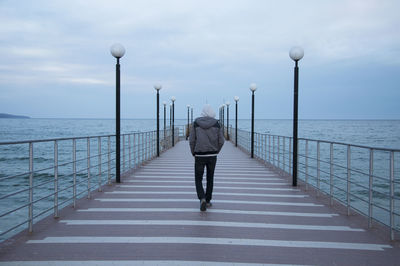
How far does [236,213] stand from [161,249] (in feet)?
5.41

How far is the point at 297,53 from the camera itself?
714 centimetres

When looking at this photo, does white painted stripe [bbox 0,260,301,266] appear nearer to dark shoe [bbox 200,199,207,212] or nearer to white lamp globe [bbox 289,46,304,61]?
dark shoe [bbox 200,199,207,212]

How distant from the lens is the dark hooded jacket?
4.88 m

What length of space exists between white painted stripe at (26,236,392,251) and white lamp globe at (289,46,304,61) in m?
4.40

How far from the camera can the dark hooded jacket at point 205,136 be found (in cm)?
488

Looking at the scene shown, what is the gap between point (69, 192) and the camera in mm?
14609

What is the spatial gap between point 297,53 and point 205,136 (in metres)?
3.36

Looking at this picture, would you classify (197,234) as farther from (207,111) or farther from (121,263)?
(207,111)

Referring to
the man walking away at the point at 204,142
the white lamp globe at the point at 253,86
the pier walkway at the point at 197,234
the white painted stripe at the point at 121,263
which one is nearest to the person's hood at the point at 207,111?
the man walking away at the point at 204,142

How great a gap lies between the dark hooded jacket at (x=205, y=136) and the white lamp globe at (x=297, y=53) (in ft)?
10.2

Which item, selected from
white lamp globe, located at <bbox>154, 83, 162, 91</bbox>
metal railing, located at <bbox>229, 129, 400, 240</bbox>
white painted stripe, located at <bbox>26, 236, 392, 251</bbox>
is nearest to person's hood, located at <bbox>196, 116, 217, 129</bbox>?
white painted stripe, located at <bbox>26, 236, 392, 251</bbox>

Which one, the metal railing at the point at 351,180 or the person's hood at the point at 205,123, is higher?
the person's hood at the point at 205,123

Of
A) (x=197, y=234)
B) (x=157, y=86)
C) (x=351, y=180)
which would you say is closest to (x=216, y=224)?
(x=197, y=234)

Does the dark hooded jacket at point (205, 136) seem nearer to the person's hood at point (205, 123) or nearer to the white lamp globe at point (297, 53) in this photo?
the person's hood at point (205, 123)
